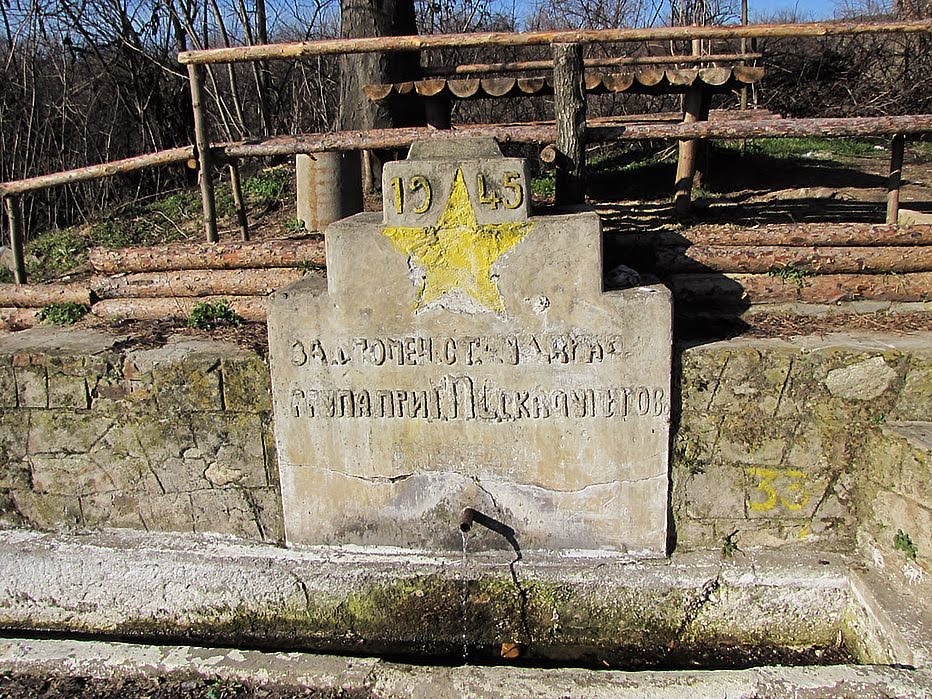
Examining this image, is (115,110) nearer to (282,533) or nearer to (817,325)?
(282,533)

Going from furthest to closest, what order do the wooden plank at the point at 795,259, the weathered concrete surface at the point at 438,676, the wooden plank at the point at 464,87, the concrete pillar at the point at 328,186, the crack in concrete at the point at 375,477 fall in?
the wooden plank at the point at 464,87 < the concrete pillar at the point at 328,186 < the wooden plank at the point at 795,259 < the crack in concrete at the point at 375,477 < the weathered concrete surface at the point at 438,676

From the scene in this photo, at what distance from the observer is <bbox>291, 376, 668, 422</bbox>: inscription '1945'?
3172 millimetres

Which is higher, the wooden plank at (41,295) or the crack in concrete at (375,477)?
the wooden plank at (41,295)

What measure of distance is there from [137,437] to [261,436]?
611 millimetres

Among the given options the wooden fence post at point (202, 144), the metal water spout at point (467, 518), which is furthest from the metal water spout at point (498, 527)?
the wooden fence post at point (202, 144)

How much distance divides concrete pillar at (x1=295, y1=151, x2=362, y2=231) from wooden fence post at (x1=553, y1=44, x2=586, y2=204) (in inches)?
102

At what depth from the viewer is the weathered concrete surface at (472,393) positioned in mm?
3105

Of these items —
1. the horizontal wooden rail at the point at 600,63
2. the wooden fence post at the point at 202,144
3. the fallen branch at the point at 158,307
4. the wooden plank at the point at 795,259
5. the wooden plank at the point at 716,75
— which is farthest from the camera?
the horizontal wooden rail at the point at 600,63

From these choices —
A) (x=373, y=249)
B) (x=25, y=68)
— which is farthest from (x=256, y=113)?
(x=373, y=249)

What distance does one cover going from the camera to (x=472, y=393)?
3236mm

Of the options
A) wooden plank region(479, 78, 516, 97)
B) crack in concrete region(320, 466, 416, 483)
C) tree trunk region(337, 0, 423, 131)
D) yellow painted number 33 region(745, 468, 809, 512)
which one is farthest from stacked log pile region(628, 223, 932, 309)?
tree trunk region(337, 0, 423, 131)

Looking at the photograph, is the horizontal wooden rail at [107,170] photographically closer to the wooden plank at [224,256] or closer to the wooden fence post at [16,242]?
the wooden fence post at [16,242]

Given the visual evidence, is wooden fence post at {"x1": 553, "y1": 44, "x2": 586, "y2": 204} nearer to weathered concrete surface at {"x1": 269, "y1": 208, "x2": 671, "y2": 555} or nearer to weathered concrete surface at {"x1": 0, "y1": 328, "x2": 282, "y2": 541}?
weathered concrete surface at {"x1": 269, "y1": 208, "x2": 671, "y2": 555}

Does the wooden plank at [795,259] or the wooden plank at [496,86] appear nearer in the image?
the wooden plank at [795,259]
